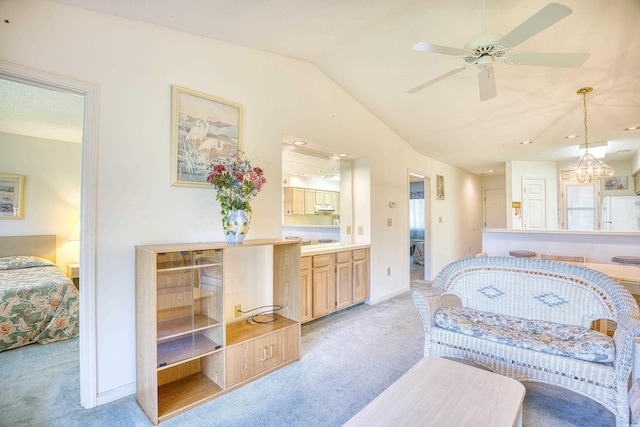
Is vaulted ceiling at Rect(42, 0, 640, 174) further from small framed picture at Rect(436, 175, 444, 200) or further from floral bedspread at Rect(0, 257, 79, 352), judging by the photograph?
floral bedspread at Rect(0, 257, 79, 352)

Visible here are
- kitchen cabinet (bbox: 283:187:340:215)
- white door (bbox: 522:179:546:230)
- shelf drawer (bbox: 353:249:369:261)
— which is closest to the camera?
shelf drawer (bbox: 353:249:369:261)

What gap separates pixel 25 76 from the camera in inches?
68.6

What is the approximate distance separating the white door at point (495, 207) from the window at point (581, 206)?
178 centimetres

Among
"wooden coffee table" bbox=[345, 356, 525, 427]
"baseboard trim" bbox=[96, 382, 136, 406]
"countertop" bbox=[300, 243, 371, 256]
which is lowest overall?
"baseboard trim" bbox=[96, 382, 136, 406]

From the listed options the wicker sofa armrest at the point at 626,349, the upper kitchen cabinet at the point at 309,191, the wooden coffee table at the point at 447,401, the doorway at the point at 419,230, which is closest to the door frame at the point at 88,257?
the wooden coffee table at the point at 447,401

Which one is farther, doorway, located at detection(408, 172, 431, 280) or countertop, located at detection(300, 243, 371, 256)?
doorway, located at detection(408, 172, 431, 280)

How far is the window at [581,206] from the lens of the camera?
246 inches

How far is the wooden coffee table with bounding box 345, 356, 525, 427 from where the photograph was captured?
49.1 inches

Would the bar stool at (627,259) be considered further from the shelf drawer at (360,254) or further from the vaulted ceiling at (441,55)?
the shelf drawer at (360,254)

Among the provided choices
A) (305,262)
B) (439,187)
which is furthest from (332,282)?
(439,187)

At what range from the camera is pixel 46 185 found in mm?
4090

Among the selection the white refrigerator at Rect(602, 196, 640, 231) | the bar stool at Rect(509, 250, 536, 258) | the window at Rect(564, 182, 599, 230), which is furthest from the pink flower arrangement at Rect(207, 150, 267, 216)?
the window at Rect(564, 182, 599, 230)

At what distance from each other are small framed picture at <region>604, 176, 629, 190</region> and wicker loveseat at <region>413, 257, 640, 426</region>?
596cm

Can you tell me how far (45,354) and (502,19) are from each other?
4.81m
